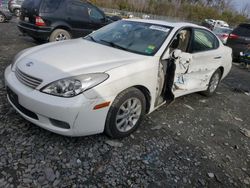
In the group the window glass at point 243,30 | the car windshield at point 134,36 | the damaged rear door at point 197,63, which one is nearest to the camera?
the car windshield at point 134,36

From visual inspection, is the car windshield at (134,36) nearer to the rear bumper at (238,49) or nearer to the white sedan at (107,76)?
the white sedan at (107,76)

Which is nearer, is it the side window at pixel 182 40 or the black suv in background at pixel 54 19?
the side window at pixel 182 40

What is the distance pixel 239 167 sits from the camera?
9.95 feet

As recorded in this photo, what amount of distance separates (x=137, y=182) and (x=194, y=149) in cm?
110

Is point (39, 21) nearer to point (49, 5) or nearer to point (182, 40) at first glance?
point (49, 5)

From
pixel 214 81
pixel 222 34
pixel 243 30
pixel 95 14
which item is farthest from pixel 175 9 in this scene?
pixel 214 81

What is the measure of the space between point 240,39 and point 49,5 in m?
7.46

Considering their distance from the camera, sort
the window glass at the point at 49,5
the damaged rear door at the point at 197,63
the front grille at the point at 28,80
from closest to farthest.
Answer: the front grille at the point at 28,80
the damaged rear door at the point at 197,63
the window glass at the point at 49,5

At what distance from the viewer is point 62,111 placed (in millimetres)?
2443

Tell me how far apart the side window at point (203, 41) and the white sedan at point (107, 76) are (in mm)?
21

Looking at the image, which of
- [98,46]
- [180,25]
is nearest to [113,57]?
[98,46]

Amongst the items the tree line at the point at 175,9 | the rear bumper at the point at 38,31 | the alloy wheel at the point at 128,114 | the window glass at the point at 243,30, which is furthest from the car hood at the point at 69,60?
the tree line at the point at 175,9

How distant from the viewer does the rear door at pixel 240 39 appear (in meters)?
9.57

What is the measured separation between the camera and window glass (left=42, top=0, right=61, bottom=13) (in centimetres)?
701
